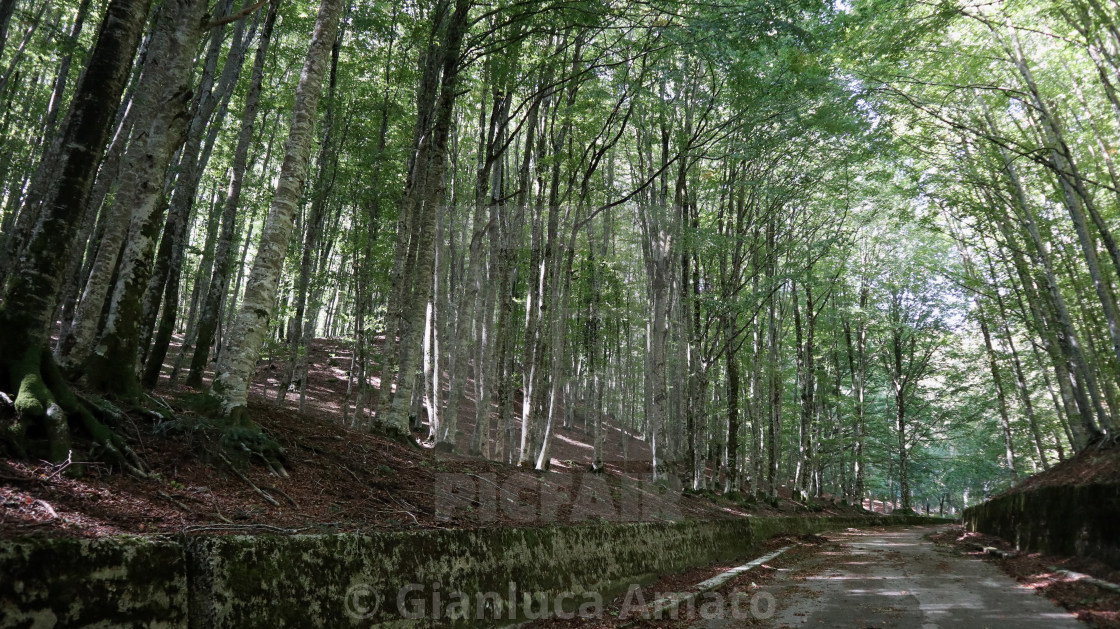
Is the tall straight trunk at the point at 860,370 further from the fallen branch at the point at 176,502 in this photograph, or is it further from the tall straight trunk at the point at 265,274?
the fallen branch at the point at 176,502

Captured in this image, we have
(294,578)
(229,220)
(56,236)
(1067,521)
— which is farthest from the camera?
(229,220)

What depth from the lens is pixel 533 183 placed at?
1594cm

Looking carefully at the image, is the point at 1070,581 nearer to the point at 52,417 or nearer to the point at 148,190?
the point at 52,417

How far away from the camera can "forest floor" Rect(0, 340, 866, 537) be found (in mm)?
3057

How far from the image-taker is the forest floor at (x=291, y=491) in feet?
10.0

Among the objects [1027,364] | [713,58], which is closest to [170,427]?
[713,58]

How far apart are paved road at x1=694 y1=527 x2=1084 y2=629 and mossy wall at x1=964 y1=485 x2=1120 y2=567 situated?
3.86ft

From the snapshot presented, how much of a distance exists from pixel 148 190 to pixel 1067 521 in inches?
536

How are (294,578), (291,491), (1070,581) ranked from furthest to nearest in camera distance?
(1070,581)
(291,491)
(294,578)

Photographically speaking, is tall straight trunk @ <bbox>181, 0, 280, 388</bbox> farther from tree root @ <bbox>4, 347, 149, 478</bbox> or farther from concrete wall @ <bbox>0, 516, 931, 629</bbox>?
concrete wall @ <bbox>0, 516, 931, 629</bbox>

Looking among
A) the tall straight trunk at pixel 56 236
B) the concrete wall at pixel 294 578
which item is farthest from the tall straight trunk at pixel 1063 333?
the tall straight trunk at pixel 56 236

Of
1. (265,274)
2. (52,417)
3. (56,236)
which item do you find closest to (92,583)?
(52,417)

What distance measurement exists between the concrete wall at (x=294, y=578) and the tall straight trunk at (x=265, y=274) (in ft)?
8.83

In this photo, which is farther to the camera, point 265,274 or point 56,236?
point 265,274
